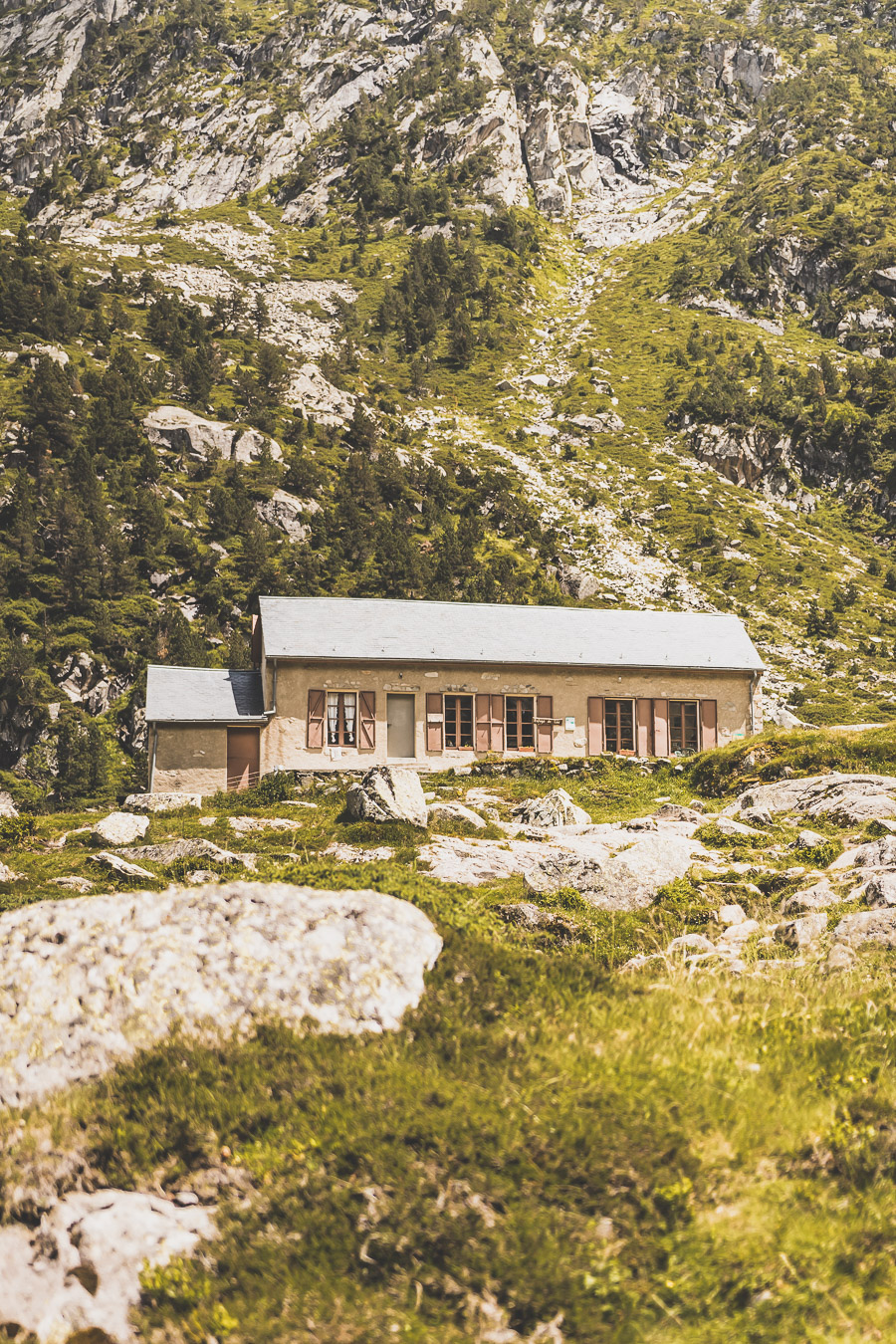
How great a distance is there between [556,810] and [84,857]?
980 centimetres

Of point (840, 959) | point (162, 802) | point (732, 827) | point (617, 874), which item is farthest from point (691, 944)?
point (162, 802)

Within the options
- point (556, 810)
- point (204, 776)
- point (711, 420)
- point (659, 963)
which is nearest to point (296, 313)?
point (711, 420)

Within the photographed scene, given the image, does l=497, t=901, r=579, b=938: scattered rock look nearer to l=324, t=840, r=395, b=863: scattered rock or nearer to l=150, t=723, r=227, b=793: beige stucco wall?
l=324, t=840, r=395, b=863: scattered rock

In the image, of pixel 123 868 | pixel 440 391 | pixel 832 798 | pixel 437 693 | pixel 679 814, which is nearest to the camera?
pixel 123 868

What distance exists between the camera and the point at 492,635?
122 ft

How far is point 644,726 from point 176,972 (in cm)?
3173

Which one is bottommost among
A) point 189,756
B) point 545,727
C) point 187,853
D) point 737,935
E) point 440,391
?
point 189,756

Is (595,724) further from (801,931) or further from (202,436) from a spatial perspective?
(202,436)

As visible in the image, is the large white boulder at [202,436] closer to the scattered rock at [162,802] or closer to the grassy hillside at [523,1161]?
the scattered rock at [162,802]

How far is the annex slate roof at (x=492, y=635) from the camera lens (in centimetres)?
3516

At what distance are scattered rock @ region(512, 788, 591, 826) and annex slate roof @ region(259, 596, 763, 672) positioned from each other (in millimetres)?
13519

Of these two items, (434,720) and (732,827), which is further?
(434,720)

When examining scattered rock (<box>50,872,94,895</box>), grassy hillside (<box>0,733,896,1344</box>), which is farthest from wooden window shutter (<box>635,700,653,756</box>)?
grassy hillside (<box>0,733,896,1344</box>)

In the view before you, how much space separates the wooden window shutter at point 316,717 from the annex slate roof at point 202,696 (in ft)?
6.02
